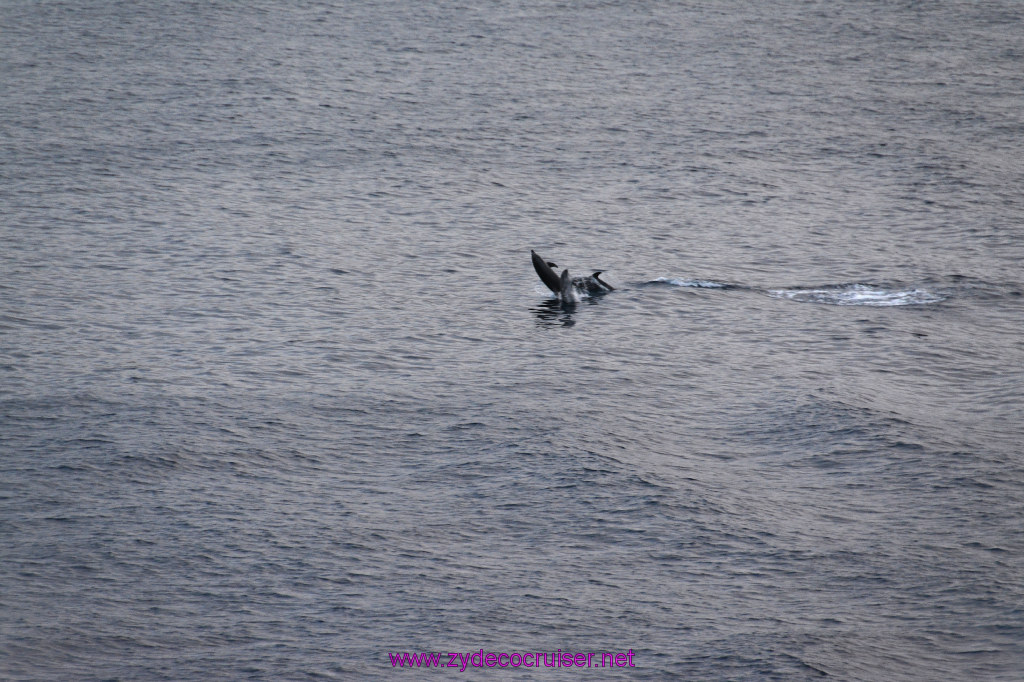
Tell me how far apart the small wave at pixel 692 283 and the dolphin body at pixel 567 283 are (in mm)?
1753

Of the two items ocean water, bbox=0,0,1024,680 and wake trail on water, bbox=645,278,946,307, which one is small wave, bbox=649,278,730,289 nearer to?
wake trail on water, bbox=645,278,946,307

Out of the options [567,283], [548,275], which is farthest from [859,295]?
[548,275]

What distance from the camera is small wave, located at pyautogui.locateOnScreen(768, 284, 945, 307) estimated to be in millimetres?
32844

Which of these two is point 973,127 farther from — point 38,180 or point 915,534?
point 38,180

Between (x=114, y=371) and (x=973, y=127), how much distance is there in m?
36.2

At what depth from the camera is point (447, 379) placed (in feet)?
91.0

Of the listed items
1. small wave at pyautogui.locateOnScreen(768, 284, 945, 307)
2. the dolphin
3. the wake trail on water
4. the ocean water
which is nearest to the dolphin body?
the dolphin

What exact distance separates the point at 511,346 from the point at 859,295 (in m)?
10.5

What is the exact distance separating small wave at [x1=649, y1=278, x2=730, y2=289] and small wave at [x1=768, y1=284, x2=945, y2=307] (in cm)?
149

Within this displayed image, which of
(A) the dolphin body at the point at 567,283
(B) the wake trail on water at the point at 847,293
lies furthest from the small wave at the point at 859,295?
(A) the dolphin body at the point at 567,283

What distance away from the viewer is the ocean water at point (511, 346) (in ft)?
60.0

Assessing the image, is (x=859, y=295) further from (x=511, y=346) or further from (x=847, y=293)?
(x=511, y=346)

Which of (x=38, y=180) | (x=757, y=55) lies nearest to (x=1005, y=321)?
(x=757, y=55)

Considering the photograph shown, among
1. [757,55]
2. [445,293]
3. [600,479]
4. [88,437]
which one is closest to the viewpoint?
[600,479]
